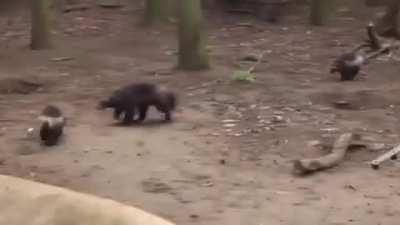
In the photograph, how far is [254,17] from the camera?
16.4 meters

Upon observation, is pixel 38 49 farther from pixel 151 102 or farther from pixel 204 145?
pixel 204 145

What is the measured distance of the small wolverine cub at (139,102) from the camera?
8852mm

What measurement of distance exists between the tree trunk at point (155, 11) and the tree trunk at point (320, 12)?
2470mm

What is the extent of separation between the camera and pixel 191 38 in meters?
11.4

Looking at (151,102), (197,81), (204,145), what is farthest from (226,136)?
(197,81)

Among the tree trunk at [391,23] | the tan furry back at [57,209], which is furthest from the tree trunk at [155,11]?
the tan furry back at [57,209]

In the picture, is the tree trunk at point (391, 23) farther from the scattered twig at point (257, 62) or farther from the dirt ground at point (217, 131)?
the scattered twig at point (257, 62)

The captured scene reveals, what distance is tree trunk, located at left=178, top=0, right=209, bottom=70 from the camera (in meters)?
11.3

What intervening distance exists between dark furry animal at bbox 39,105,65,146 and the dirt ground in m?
0.13

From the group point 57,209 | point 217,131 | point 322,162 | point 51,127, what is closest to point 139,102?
point 217,131

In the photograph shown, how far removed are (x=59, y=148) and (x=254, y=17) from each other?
355 inches

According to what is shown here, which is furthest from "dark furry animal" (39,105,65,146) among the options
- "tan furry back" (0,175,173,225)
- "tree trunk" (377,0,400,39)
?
"tree trunk" (377,0,400,39)

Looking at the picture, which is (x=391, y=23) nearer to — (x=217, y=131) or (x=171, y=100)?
(x=171, y=100)

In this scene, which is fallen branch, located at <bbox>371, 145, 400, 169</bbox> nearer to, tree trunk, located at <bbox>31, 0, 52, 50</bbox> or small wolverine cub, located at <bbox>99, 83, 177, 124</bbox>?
small wolverine cub, located at <bbox>99, 83, 177, 124</bbox>
